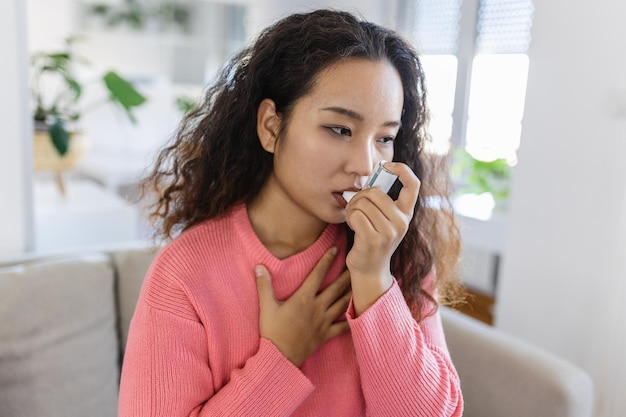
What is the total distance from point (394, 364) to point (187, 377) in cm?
31

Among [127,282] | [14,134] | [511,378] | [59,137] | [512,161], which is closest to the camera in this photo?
[511,378]

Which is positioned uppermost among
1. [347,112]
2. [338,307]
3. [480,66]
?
[480,66]

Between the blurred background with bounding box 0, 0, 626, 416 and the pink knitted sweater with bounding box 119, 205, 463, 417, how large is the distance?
0.43 meters

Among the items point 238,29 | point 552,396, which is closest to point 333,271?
point 552,396

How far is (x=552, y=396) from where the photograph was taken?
3.74 feet

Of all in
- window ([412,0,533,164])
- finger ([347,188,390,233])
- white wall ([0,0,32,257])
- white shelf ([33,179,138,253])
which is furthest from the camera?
window ([412,0,533,164])

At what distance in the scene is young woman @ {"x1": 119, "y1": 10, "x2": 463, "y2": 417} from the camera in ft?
2.78

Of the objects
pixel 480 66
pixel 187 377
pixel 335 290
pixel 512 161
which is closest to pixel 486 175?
pixel 512 161

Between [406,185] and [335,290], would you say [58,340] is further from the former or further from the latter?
[406,185]

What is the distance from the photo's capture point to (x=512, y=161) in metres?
2.79

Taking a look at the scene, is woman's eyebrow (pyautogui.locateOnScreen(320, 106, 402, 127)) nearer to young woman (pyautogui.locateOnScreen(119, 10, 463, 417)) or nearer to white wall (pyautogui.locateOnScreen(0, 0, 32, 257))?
young woman (pyautogui.locateOnScreen(119, 10, 463, 417))

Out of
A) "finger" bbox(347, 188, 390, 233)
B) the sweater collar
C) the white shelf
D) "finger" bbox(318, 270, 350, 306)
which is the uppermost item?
"finger" bbox(347, 188, 390, 233)

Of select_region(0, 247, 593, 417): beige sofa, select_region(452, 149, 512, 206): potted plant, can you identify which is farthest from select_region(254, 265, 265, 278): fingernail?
select_region(452, 149, 512, 206): potted plant

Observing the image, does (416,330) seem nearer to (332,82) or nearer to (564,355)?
(332,82)
